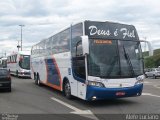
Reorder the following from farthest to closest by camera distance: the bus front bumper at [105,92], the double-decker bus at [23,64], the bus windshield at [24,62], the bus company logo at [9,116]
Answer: the bus windshield at [24,62] < the double-decker bus at [23,64] < the bus front bumper at [105,92] < the bus company logo at [9,116]

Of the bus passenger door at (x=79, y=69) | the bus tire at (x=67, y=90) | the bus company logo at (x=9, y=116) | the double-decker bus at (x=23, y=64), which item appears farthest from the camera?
the double-decker bus at (x=23, y=64)

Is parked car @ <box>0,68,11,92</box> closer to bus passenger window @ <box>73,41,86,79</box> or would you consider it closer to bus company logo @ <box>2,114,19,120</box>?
bus passenger window @ <box>73,41,86,79</box>

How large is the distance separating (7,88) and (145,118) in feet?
36.4

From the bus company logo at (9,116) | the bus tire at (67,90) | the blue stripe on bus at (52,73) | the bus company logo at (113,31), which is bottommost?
the bus company logo at (9,116)

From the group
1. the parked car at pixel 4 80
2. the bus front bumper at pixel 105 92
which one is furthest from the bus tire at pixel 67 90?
the parked car at pixel 4 80

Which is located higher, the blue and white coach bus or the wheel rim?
the blue and white coach bus

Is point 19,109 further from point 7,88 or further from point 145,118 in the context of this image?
point 7,88

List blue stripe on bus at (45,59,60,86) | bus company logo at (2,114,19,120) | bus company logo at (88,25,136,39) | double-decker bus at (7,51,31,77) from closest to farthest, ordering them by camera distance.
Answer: bus company logo at (2,114,19,120) < bus company logo at (88,25,136,39) < blue stripe on bus at (45,59,60,86) < double-decker bus at (7,51,31,77)

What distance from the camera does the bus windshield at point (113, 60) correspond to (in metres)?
12.3

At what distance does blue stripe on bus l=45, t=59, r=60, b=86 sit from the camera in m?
17.1

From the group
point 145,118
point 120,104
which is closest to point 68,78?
point 120,104

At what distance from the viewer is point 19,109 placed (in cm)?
1209

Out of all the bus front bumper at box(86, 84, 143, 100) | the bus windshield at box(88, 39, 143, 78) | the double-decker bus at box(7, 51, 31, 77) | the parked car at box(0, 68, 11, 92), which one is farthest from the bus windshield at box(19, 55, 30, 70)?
the bus front bumper at box(86, 84, 143, 100)

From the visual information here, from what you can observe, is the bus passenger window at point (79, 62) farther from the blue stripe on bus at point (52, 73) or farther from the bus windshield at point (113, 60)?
the blue stripe on bus at point (52, 73)
